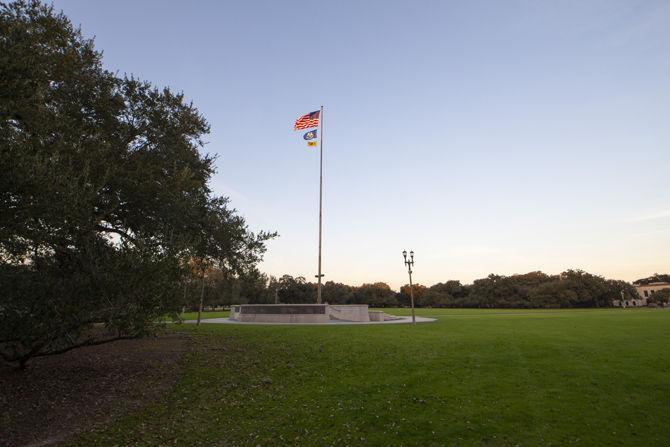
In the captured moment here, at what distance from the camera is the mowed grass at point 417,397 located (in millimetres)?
9117

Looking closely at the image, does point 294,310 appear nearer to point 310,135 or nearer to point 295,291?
point 310,135

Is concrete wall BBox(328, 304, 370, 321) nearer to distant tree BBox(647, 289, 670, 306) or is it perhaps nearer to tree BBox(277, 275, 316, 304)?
tree BBox(277, 275, 316, 304)

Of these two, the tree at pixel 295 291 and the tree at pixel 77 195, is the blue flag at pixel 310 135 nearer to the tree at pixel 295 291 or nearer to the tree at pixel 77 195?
the tree at pixel 77 195

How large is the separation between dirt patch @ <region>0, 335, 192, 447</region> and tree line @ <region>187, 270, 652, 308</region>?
205ft

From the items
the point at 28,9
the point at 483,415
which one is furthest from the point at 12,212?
the point at 483,415

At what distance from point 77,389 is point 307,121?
26.6m

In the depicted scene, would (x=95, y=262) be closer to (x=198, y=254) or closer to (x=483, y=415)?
(x=198, y=254)

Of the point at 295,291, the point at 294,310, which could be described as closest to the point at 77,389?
the point at 294,310

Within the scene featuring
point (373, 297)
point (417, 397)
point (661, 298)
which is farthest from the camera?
point (661, 298)

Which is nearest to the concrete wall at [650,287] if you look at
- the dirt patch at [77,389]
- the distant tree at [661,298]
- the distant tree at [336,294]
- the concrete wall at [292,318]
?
the distant tree at [661,298]

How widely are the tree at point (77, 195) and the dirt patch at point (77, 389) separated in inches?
40.5

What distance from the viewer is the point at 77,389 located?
12.2 metres

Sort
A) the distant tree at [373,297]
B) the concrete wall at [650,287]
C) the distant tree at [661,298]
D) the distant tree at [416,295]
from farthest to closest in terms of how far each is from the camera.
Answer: the concrete wall at [650,287] → the distant tree at [661,298] → the distant tree at [416,295] → the distant tree at [373,297]

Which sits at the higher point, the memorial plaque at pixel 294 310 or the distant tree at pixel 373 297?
the distant tree at pixel 373 297
